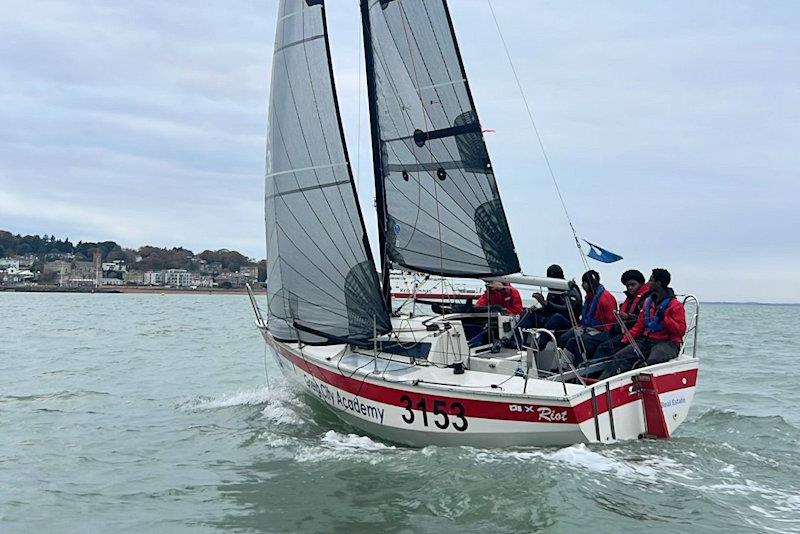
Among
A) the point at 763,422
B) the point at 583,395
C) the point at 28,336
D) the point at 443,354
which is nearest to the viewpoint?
the point at 583,395

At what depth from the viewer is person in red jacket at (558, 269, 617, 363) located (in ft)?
29.7

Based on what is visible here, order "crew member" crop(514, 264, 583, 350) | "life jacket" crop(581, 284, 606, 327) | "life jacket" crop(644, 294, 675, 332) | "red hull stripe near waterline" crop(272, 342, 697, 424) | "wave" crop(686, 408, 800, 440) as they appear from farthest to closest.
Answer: "wave" crop(686, 408, 800, 440), "crew member" crop(514, 264, 583, 350), "life jacket" crop(581, 284, 606, 327), "life jacket" crop(644, 294, 675, 332), "red hull stripe near waterline" crop(272, 342, 697, 424)

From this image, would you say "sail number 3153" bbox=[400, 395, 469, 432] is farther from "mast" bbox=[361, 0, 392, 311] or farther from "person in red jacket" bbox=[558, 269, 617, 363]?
"mast" bbox=[361, 0, 392, 311]

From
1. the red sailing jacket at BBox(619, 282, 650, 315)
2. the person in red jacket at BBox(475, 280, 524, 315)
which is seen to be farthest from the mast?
the red sailing jacket at BBox(619, 282, 650, 315)

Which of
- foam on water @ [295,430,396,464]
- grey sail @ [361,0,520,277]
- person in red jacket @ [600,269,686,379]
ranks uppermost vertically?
grey sail @ [361,0,520,277]

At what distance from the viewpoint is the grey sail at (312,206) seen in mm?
9109

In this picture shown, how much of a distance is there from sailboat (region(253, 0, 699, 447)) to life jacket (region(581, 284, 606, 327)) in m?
0.66

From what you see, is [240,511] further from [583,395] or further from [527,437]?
[583,395]

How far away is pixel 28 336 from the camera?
89.6 ft

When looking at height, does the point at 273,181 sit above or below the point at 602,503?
above

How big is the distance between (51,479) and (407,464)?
376 centimetres

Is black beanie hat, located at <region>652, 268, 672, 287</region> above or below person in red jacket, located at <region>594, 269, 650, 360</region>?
above

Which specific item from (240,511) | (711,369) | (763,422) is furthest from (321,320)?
(711,369)

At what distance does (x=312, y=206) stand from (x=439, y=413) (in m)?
3.14
